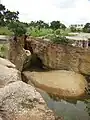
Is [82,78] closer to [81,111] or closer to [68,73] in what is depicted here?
[68,73]

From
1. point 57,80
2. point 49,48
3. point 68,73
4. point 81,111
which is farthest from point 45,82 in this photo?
point 81,111

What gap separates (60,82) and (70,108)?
5979 millimetres

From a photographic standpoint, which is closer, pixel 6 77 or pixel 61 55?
pixel 6 77

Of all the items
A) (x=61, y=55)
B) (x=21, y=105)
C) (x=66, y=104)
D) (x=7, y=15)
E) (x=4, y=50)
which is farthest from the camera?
(x=7, y=15)

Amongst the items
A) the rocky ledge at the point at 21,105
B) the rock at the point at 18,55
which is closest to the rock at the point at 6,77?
the rocky ledge at the point at 21,105

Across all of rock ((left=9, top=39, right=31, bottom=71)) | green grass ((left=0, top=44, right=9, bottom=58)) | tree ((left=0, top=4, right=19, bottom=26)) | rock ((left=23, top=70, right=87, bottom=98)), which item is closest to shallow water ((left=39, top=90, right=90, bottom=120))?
rock ((left=23, top=70, right=87, bottom=98))

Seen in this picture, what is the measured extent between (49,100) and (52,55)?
8.88 metres

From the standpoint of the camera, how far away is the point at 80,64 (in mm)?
24672

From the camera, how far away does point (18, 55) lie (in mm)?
23609

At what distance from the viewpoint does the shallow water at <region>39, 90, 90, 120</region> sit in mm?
13359

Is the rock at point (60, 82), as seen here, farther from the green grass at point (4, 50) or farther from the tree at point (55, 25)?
the tree at point (55, 25)

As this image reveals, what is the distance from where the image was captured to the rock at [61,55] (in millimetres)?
24359

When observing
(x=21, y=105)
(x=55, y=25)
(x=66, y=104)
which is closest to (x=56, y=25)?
(x=55, y=25)

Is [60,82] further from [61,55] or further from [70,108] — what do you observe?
[70,108]
